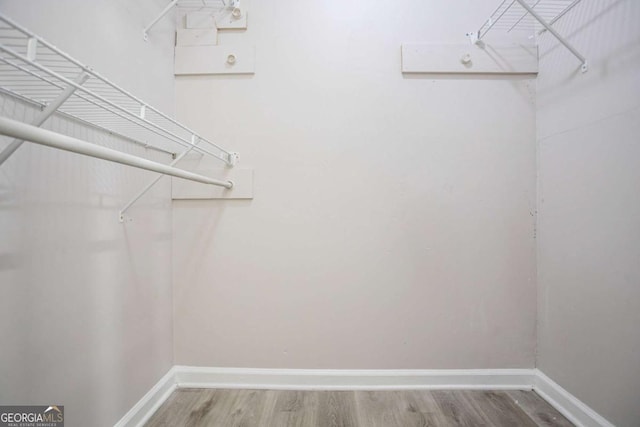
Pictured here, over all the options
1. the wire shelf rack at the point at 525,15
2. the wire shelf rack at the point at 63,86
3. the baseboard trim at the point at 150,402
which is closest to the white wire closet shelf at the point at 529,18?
the wire shelf rack at the point at 525,15

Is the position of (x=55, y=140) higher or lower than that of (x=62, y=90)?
lower

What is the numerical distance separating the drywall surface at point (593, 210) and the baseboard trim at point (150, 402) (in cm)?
194

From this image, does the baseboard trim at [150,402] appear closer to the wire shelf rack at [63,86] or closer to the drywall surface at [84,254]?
the drywall surface at [84,254]

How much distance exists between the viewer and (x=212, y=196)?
1343mm

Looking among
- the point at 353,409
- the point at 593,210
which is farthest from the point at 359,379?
the point at 593,210

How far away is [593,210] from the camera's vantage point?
1.06 m

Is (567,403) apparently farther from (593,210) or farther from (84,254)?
(84,254)

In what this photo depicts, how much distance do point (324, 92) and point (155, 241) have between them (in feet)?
3.82

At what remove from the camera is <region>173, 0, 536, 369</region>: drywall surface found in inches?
52.5

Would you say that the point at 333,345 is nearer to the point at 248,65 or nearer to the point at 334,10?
the point at 248,65

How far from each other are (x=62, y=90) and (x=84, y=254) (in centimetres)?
53

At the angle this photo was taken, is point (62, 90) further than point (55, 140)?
Yes

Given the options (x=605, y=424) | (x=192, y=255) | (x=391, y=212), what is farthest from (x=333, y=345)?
(x=605, y=424)

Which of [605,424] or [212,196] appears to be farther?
[212,196]
